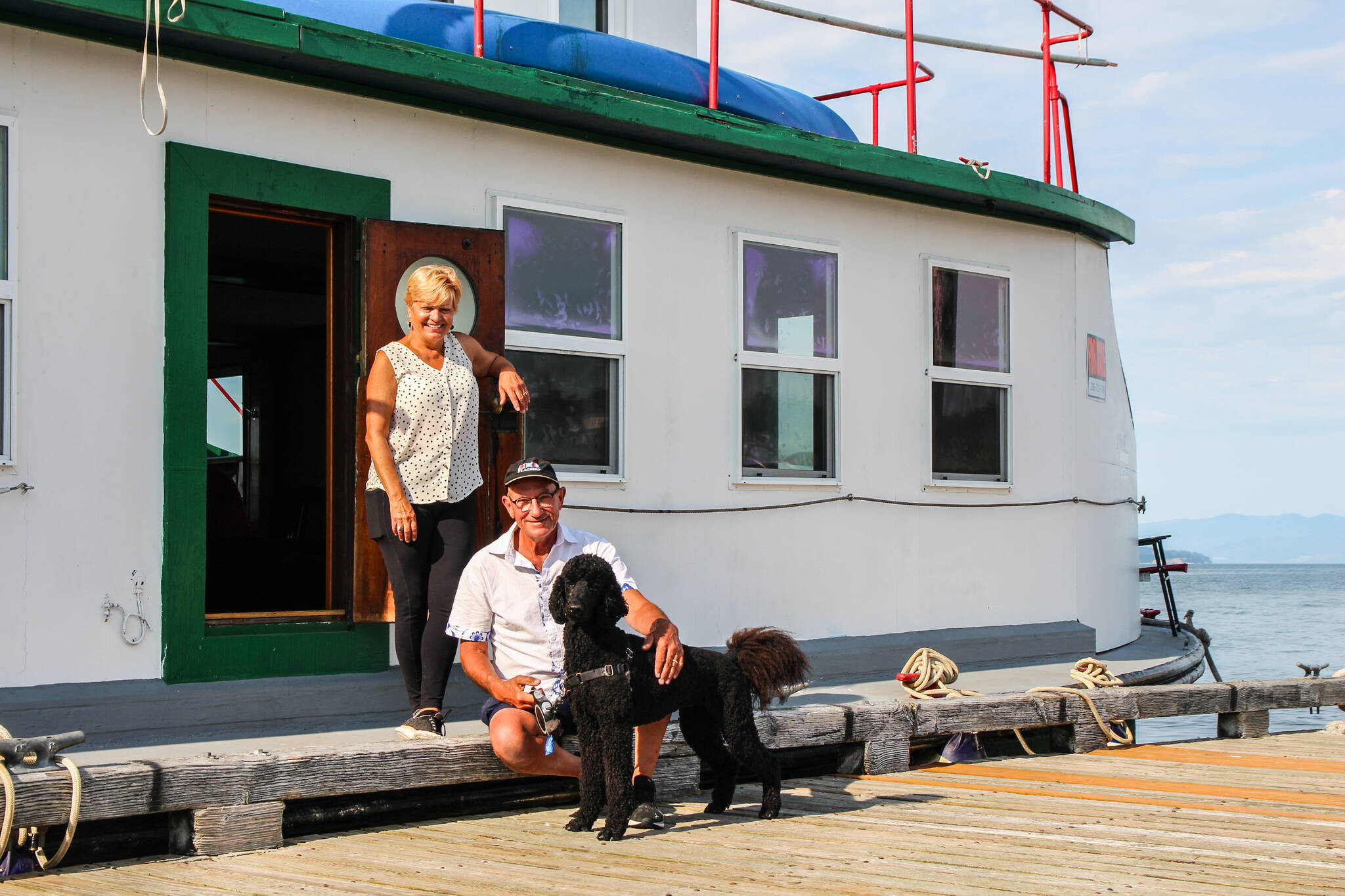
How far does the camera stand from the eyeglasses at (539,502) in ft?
13.8

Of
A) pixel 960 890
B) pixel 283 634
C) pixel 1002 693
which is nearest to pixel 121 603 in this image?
pixel 283 634

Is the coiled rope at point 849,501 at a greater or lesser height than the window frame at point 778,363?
lesser

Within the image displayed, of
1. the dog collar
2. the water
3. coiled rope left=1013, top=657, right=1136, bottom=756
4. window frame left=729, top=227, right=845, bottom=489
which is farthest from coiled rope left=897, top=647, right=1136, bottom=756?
the water

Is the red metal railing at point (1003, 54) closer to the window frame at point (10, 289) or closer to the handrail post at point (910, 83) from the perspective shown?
the handrail post at point (910, 83)

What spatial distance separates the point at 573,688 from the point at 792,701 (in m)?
2.38

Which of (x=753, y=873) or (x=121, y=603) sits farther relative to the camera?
(x=121, y=603)

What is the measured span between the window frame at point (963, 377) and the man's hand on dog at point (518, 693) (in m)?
4.04

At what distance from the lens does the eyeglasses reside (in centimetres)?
422

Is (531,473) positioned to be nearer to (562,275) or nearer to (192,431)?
(192,431)

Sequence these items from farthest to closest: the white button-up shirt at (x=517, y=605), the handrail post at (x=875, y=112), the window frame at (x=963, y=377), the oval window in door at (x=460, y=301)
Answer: the handrail post at (x=875, y=112) < the window frame at (x=963, y=377) < the oval window in door at (x=460, y=301) < the white button-up shirt at (x=517, y=605)

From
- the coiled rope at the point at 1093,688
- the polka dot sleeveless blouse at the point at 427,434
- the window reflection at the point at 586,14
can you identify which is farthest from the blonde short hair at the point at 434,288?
the window reflection at the point at 586,14

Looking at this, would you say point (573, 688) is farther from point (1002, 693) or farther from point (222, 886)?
point (1002, 693)

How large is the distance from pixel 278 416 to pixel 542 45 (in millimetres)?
4233

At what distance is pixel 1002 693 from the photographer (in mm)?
6348
